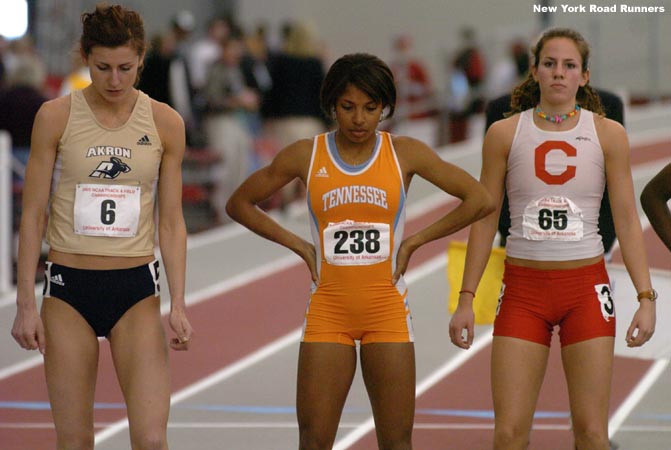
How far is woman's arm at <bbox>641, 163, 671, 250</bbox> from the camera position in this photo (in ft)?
19.6

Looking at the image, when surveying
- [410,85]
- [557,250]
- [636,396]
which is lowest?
[636,396]

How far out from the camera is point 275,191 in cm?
573

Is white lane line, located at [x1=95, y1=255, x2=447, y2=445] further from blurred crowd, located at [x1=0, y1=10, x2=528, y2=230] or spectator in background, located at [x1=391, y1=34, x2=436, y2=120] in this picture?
spectator in background, located at [x1=391, y1=34, x2=436, y2=120]

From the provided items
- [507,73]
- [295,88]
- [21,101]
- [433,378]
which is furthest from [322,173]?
[507,73]

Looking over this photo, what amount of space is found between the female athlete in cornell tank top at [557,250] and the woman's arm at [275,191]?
724 mm

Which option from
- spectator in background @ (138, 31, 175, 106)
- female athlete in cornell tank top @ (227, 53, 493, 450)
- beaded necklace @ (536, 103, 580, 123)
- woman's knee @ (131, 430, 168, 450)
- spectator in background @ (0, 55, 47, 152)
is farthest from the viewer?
spectator in background @ (138, 31, 175, 106)

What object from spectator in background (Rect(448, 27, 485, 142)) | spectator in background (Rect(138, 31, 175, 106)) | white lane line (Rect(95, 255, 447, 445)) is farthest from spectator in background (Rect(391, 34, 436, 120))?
white lane line (Rect(95, 255, 447, 445))

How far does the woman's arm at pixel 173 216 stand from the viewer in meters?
5.57

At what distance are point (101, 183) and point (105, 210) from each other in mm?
108

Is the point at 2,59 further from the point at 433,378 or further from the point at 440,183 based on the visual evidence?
the point at 440,183

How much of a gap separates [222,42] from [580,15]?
9473mm

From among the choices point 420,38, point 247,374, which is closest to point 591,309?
point 247,374

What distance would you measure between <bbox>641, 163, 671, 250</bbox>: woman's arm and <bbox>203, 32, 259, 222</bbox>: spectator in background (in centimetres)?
1032

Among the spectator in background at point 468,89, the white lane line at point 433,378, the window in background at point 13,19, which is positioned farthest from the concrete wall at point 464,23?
the white lane line at point 433,378
